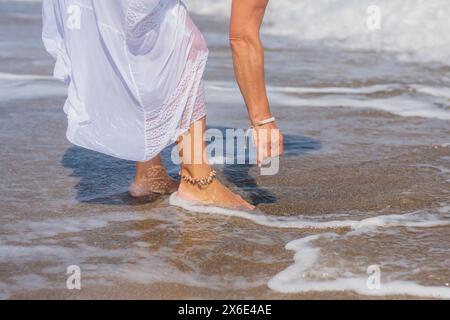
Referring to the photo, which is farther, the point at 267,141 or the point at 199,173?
the point at 199,173

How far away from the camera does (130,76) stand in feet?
12.5

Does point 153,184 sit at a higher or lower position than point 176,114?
lower

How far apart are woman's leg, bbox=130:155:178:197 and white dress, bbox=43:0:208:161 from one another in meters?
0.39

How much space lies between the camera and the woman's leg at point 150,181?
13.9ft

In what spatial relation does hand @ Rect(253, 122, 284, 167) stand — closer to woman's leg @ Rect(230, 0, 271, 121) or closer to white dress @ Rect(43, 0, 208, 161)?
woman's leg @ Rect(230, 0, 271, 121)

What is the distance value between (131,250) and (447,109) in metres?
2.94

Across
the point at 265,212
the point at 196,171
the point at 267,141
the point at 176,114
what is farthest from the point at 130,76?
the point at 265,212

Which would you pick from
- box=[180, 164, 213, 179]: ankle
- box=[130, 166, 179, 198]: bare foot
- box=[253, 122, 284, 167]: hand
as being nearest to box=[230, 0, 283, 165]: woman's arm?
box=[253, 122, 284, 167]: hand

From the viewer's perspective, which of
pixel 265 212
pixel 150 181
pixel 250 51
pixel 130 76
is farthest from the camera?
pixel 150 181

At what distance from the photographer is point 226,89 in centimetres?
644

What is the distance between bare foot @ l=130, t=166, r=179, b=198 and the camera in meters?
4.23

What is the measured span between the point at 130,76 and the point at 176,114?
0.23 metres

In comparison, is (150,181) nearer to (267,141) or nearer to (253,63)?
(267,141)
